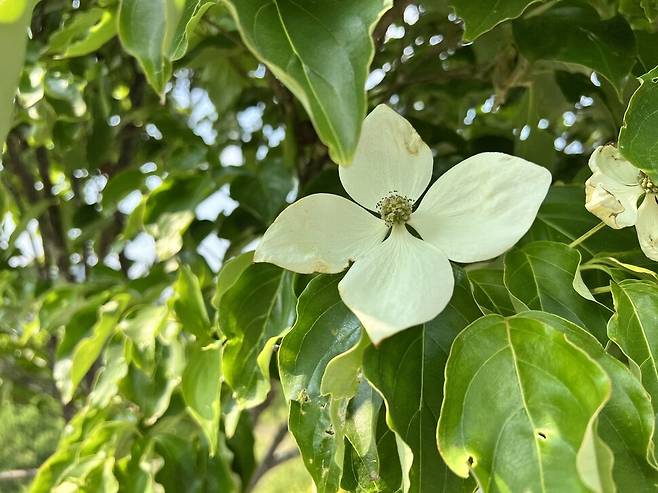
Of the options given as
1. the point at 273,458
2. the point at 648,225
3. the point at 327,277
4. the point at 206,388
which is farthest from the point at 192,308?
the point at 273,458

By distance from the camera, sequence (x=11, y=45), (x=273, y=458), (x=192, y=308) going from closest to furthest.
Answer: (x=11, y=45)
(x=192, y=308)
(x=273, y=458)

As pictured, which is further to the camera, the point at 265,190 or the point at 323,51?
the point at 265,190

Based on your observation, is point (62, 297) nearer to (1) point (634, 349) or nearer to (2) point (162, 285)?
(2) point (162, 285)

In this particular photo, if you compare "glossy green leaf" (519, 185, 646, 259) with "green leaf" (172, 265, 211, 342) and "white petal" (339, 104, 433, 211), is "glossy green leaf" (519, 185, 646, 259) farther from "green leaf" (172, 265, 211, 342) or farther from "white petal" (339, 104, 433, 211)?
"green leaf" (172, 265, 211, 342)

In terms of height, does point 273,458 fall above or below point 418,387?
below

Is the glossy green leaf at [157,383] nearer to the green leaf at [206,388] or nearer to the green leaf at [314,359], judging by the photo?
the green leaf at [206,388]

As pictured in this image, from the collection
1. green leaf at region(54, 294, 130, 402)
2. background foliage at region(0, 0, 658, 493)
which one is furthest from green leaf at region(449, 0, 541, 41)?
green leaf at region(54, 294, 130, 402)

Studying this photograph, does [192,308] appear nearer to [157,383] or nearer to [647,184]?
[157,383]
